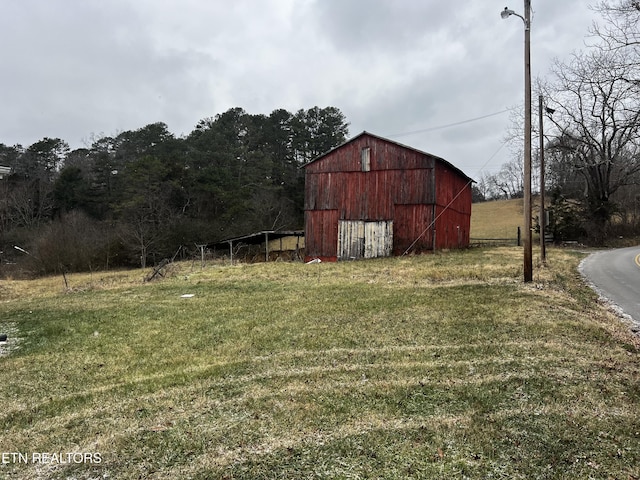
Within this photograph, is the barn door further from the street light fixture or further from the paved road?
the street light fixture

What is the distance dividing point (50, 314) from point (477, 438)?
36.4ft

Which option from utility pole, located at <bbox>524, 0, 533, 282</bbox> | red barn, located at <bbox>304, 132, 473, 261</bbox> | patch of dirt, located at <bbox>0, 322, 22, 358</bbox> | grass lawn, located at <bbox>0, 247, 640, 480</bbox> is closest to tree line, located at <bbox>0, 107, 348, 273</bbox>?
red barn, located at <bbox>304, 132, 473, 261</bbox>

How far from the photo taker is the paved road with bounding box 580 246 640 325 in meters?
10.8

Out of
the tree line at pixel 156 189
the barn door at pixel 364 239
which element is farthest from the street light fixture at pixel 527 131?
the tree line at pixel 156 189

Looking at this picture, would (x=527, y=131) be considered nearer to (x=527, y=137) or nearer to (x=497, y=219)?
(x=527, y=137)

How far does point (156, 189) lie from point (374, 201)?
28.2 m

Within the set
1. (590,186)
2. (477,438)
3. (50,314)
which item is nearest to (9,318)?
(50,314)

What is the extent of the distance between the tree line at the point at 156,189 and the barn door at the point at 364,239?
20510 millimetres

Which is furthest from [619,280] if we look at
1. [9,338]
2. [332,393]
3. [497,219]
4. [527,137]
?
[497,219]

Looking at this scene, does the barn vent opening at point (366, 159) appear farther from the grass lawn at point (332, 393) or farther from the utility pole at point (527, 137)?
the grass lawn at point (332, 393)

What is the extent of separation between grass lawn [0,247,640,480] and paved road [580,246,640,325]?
1.56 m

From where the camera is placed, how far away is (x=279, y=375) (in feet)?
19.2

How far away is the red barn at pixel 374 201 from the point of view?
2380 cm

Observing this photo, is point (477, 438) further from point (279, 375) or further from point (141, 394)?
point (141, 394)
